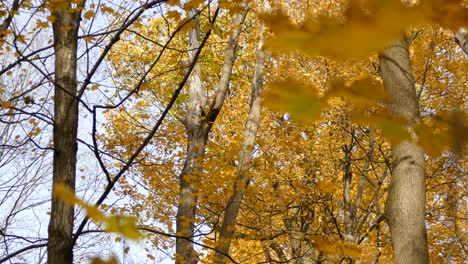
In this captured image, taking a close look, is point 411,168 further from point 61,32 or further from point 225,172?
point 225,172

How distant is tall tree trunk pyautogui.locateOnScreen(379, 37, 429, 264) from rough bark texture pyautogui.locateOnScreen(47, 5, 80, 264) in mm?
2467

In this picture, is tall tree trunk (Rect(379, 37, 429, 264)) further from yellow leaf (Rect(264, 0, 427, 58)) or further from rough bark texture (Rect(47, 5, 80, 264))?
yellow leaf (Rect(264, 0, 427, 58))

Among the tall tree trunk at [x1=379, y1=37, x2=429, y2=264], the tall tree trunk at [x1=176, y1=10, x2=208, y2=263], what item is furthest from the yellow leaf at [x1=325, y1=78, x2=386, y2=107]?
the tall tree trunk at [x1=176, y1=10, x2=208, y2=263]

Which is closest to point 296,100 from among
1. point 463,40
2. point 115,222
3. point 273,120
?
point 115,222

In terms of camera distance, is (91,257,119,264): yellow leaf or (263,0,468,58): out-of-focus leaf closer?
(263,0,468,58): out-of-focus leaf

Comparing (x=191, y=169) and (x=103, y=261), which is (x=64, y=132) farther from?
(x=191, y=169)

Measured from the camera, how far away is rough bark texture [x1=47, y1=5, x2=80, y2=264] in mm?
2928

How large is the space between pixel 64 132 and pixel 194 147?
11.9 ft

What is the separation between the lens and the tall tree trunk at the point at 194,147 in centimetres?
626

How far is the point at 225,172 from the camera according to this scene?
30.2 feet

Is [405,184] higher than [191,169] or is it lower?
lower

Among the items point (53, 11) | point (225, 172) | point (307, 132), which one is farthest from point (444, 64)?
point (53, 11)

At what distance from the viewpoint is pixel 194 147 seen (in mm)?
6758

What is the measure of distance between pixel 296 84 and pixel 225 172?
819 cm
